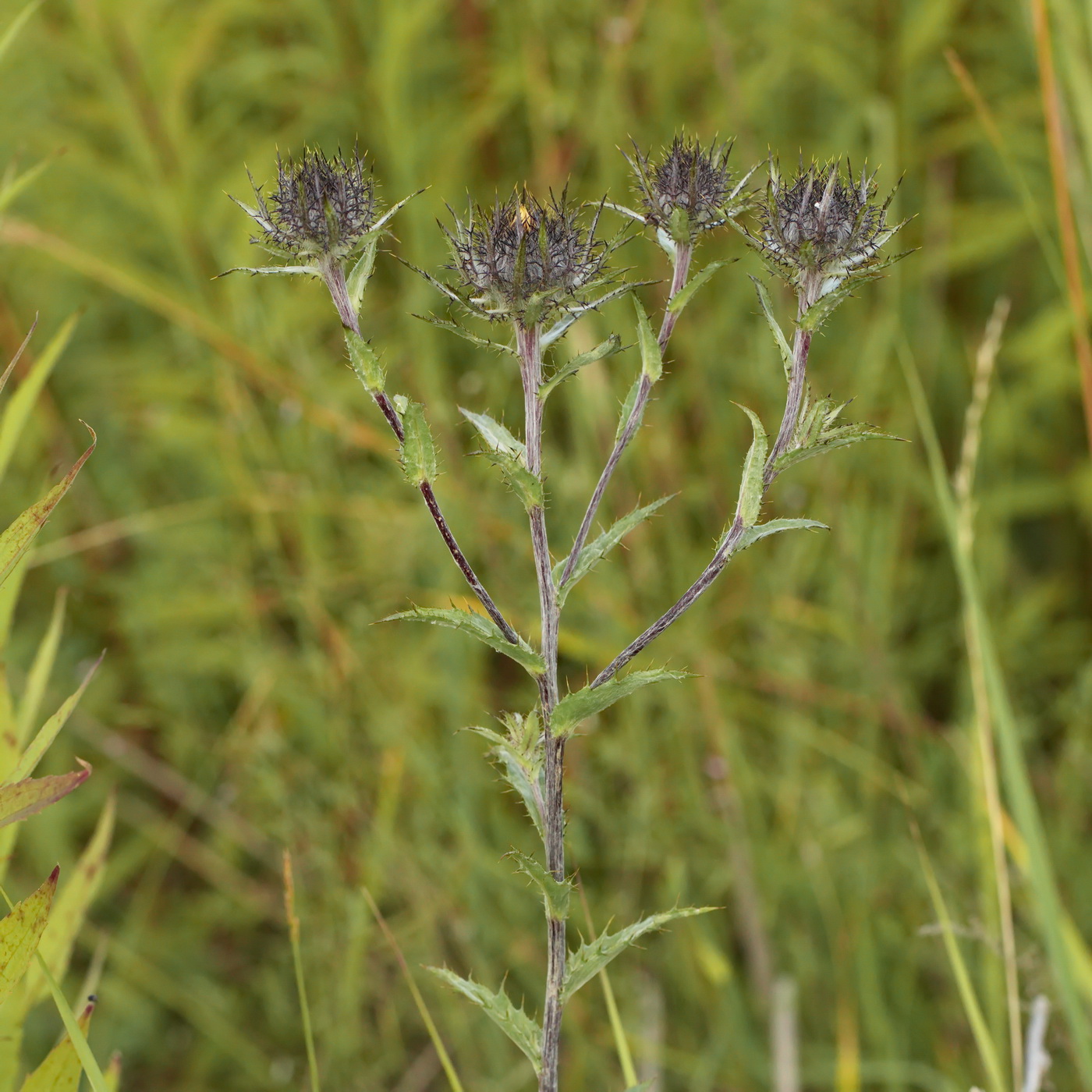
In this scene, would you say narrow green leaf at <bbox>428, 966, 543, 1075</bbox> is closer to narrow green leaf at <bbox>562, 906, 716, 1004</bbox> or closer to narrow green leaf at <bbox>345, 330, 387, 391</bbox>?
narrow green leaf at <bbox>562, 906, 716, 1004</bbox>

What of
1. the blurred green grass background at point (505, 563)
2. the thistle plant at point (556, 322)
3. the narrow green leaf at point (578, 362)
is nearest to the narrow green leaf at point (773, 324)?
the thistle plant at point (556, 322)

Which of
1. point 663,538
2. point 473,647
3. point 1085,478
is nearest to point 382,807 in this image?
point 473,647

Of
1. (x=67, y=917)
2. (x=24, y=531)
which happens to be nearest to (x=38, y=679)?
(x=67, y=917)

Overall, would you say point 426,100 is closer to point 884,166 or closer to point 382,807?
point 884,166

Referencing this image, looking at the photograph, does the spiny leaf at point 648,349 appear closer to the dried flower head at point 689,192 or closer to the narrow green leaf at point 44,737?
the dried flower head at point 689,192

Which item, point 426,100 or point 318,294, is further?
point 426,100
